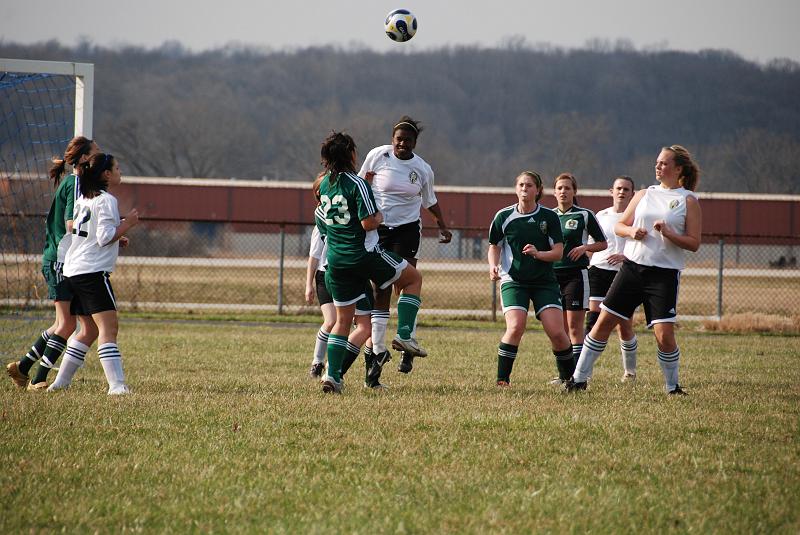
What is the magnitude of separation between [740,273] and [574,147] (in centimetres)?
7644

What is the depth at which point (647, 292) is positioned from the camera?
311 inches

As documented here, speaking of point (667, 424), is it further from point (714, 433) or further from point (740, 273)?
point (740, 273)

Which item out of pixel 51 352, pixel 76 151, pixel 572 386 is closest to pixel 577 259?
pixel 572 386

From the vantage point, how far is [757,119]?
447ft

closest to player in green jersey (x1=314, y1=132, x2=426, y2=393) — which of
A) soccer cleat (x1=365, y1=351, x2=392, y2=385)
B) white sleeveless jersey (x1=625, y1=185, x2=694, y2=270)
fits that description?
soccer cleat (x1=365, y1=351, x2=392, y2=385)

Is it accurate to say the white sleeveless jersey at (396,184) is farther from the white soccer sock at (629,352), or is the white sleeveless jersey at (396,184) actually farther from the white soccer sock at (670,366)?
the white soccer sock at (670,366)

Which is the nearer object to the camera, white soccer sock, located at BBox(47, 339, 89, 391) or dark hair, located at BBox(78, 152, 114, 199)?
dark hair, located at BBox(78, 152, 114, 199)

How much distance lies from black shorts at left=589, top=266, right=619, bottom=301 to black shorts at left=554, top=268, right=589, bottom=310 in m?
0.52

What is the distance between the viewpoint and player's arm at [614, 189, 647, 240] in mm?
7730

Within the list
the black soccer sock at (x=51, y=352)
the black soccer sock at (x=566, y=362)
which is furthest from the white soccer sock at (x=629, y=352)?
the black soccer sock at (x=51, y=352)

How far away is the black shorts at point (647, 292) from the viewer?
25.7ft

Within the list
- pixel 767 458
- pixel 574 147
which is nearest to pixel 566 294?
pixel 767 458

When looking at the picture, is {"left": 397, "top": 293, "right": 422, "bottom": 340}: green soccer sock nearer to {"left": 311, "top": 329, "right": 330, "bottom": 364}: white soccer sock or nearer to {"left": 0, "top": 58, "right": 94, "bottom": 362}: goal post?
{"left": 311, "top": 329, "right": 330, "bottom": 364}: white soccer sock

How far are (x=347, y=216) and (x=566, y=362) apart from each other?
240 cm
